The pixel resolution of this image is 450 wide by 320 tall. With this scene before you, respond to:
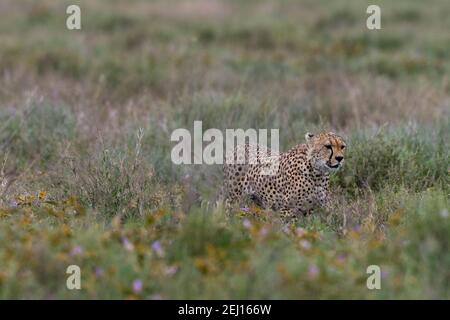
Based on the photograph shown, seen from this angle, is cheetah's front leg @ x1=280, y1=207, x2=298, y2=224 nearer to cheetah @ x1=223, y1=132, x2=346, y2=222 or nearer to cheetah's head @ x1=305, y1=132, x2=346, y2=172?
cheetah @ x1=223, y1=132, x2=346, y2=222

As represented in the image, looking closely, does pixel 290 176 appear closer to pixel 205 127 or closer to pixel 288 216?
pixel 288 216

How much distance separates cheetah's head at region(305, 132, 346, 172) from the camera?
6605 millimetres

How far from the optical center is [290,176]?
696cm

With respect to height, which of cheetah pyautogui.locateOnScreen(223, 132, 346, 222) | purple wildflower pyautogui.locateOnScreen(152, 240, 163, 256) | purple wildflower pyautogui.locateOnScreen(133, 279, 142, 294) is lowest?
purple wildflower pyautogui.locateOnScreen(133, 279, 142, 294)

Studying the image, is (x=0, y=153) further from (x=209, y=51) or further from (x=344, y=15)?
(x=344, y=15)

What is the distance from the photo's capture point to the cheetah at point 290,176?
6.70 metres

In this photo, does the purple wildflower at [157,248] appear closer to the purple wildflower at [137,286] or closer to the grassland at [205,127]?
the grassland at [205,127]

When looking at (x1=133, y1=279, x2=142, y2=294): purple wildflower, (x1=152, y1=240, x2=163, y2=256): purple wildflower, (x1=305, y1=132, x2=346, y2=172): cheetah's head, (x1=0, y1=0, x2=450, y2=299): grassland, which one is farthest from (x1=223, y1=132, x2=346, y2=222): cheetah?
(x1=133, y1=279, x2=142, y2=294): purple wildflower

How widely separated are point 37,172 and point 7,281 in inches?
119

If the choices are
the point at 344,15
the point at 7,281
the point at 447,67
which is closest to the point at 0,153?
the point at 7,281

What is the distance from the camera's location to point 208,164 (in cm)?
793

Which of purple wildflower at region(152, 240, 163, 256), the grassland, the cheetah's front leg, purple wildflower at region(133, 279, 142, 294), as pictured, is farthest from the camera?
the cheetah's front leg

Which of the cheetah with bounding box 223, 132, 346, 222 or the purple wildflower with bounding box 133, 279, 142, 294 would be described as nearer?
the purple wildflower with bounding box 133, 279, 142, 294

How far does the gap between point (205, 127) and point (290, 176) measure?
2.34 m
